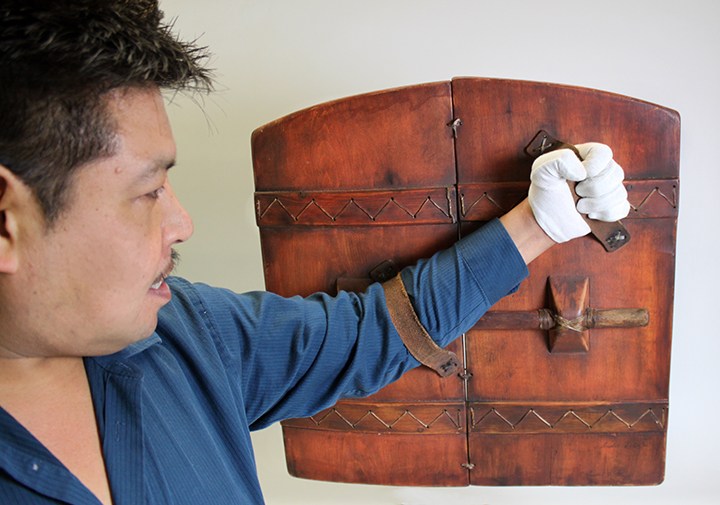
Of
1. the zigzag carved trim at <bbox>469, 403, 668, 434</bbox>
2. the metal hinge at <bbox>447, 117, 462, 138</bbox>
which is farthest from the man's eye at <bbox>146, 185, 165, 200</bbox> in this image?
the zigzag carved trim at <bbox>469, 403, 668, 434</bbox>

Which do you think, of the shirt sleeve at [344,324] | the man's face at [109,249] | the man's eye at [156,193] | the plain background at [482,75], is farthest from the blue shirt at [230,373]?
the plain background at [482,75]

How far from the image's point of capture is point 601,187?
123 centimetres

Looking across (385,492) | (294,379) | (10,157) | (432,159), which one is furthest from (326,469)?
(10,157)

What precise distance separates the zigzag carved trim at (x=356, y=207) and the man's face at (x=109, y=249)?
421 mm

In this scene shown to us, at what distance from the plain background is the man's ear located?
959 mm

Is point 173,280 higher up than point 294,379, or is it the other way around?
point 173,280

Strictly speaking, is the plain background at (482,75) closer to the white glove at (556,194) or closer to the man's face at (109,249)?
the white glove at (556,194)

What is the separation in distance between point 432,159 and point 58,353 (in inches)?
27.4

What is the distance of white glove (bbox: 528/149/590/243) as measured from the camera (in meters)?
1.20

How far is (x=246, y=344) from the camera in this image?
1.26 metres

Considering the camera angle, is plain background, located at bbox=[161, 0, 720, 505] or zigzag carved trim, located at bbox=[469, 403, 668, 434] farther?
plain background, located at bbox=[161, 0, 720, 505]

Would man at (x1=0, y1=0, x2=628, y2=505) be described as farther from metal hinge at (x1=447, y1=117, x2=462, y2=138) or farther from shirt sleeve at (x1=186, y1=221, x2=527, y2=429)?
metal hinge at (x1=447, y1=117, x2=462, y2=138)

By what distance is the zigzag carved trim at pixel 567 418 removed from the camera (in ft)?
4.66

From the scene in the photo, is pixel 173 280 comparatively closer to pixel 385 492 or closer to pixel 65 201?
pixel 65 201
